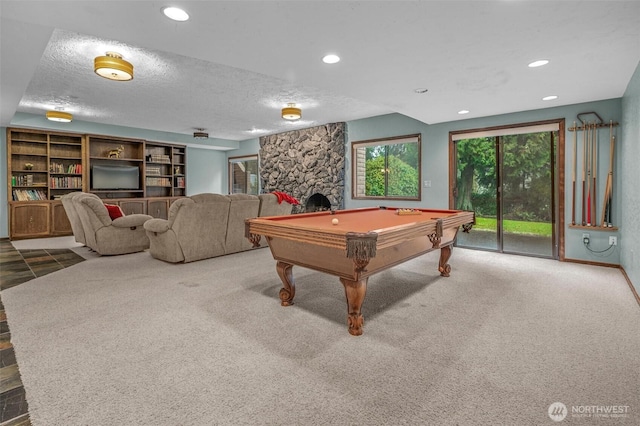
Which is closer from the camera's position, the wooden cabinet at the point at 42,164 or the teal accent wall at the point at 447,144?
the teal accent wall at the point at 447,144

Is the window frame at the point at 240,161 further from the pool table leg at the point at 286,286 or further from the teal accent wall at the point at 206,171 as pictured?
the pool table leg at the point at 286,286

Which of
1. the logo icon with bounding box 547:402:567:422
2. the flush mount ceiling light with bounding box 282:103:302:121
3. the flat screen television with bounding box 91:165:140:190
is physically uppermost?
the flush mount ceiling light with bounding box 282:103:302:121

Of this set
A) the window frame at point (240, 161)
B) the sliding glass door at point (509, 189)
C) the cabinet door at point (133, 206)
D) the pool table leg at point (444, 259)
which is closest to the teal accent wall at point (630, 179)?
the sliding glass door at point (509, 189)

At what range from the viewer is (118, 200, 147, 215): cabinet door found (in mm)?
7727

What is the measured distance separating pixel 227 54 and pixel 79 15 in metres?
1.02

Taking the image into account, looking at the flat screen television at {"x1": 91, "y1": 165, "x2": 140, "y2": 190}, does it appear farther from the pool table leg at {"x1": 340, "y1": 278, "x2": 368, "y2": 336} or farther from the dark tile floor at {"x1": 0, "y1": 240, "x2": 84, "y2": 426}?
the pool table leg at {"x1": 340, "y1": 278, "x2": 368, "y2": 336}

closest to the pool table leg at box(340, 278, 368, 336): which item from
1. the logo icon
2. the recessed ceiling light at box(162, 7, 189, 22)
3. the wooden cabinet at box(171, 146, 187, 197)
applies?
the logo icon

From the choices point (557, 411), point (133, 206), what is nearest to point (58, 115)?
→ point (133, 206)

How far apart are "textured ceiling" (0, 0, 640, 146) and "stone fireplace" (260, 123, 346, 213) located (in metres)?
2.07

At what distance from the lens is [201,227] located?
4.41 m

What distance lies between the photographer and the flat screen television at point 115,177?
7383 millimetres

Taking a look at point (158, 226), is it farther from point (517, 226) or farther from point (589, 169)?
point (589, 169)

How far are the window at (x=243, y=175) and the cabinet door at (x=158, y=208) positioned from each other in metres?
2.13

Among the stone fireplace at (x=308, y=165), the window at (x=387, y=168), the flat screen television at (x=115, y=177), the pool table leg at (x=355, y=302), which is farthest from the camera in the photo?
the flat screen television at (x=115, y=177)
